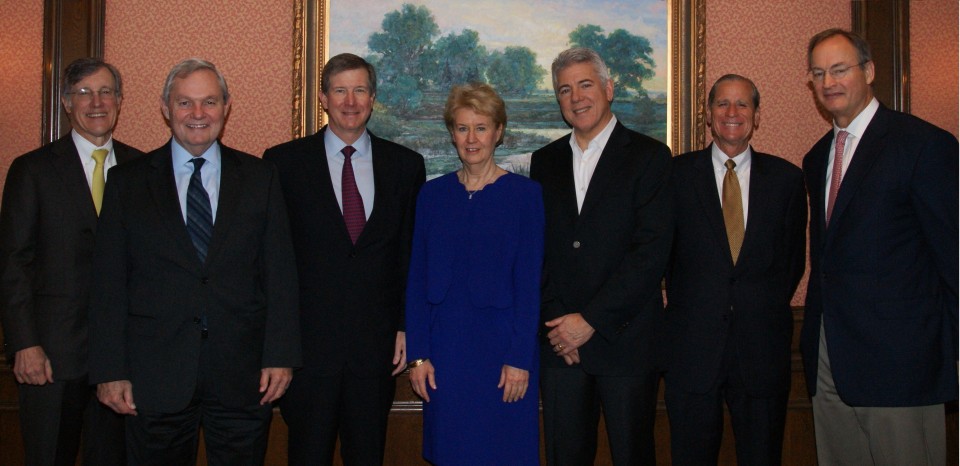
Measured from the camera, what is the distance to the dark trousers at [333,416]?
2736mm

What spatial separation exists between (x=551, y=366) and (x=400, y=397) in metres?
1.17

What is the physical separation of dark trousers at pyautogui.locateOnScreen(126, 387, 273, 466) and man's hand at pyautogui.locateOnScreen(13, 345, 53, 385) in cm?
45

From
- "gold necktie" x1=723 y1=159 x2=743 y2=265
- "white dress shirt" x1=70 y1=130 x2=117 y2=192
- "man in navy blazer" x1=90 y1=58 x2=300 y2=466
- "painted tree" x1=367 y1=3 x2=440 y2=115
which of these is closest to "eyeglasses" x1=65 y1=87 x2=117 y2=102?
"white dress shirt" x1=70 y1=130 x2=117 y2=192

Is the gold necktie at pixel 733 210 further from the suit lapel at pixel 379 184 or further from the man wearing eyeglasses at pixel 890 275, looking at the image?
the suit lapel at pixel 379 184

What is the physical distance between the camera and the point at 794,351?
3812 mm

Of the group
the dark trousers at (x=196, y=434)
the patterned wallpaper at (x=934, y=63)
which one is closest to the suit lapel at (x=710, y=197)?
the patterned wallpaper at (x=934, y=63)

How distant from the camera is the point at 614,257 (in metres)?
2.80

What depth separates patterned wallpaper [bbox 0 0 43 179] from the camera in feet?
11.8

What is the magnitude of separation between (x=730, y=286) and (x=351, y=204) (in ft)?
4.91

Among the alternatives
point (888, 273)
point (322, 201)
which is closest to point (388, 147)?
point (322, 201)

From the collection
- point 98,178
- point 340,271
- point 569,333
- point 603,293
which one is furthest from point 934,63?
point 98,178

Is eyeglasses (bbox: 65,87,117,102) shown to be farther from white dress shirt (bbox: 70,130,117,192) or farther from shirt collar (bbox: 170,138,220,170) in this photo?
shirt collar (bbox: 170,138,220,170)

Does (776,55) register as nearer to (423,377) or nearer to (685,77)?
(685,77)

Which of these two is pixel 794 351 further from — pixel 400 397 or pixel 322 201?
pixel 322 201
